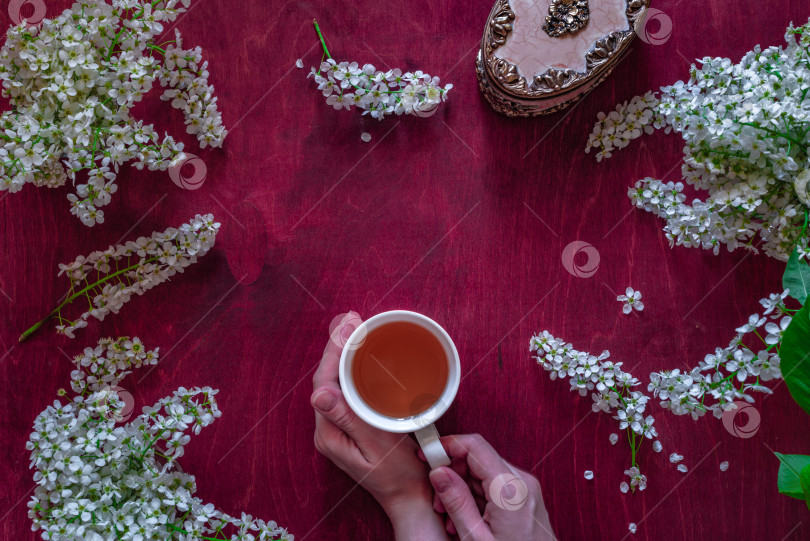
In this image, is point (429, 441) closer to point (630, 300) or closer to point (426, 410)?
point (426, 410)

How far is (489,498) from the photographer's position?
101 cm

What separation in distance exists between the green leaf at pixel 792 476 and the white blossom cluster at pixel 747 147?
0.31 m

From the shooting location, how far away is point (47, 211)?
105cm

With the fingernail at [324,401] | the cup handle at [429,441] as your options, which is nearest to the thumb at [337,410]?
the fingernail at [324,401]

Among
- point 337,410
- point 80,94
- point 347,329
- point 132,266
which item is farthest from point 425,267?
point 80,94

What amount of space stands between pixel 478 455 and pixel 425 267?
35cm

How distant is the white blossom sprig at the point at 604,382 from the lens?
1025 millimetres

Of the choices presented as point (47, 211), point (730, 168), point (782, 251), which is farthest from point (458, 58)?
point (47, 211)

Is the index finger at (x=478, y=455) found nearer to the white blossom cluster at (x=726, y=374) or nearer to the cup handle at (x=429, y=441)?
the cup handle at (x=429, y=441)

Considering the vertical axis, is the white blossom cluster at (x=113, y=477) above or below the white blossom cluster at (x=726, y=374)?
below

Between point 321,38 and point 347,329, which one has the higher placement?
point 321,38

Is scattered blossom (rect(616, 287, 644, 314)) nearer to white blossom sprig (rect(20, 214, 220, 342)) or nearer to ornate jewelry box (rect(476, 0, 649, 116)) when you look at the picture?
ornate jewelry box (rect(476, 0, 649, 116))

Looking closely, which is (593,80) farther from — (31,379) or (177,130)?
(31,379)

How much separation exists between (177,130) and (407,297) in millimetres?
538
